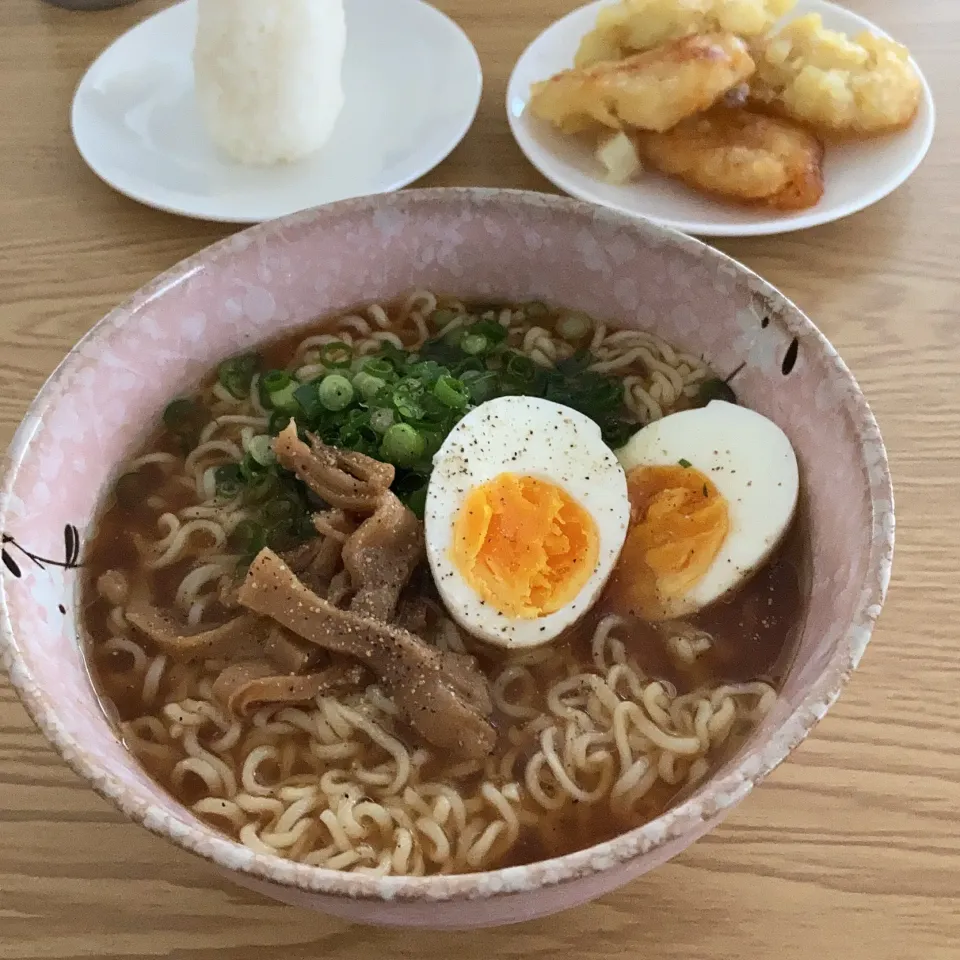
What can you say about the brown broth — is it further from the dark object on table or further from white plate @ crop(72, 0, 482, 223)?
the dark object on table

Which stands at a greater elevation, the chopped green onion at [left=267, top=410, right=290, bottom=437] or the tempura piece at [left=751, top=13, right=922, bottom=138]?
the tempura piece at [left=751, top=13, right=922, bottom=138]

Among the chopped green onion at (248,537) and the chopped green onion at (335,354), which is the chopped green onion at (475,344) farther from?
the chopped green onion at (248,537)

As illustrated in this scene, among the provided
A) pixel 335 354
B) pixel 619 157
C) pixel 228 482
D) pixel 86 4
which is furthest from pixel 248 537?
pixel 86 4

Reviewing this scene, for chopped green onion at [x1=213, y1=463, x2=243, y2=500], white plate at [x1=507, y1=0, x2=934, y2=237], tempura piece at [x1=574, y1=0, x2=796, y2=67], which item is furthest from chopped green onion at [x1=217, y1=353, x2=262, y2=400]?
tempura piece at [x1=574, y1=0, x2=796, y2=67]

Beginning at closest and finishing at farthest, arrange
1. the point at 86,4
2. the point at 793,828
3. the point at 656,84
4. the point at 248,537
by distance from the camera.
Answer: the point at 793,828
the point at 248,537
the point at 656,84
the point at 86,4

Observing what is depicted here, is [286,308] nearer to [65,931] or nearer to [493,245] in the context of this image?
[493,245]

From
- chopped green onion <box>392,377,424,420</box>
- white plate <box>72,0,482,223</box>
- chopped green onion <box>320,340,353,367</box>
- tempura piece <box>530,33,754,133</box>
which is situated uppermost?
tempura piece <box>530,33,754,133</box>

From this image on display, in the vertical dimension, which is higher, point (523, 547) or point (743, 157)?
point (743, 157)

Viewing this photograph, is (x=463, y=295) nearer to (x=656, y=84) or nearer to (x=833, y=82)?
(x=656, y=84)
